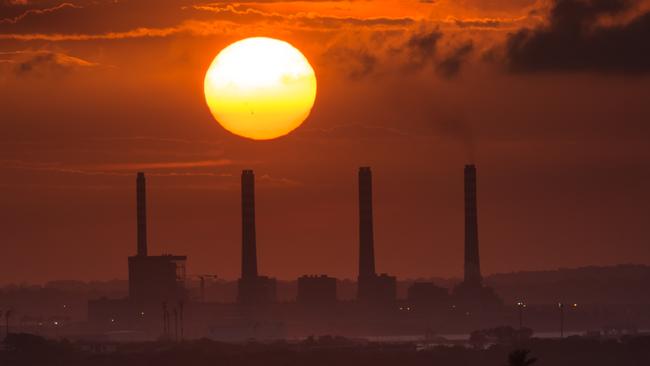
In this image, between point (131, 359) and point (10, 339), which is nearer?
point (131, 359)

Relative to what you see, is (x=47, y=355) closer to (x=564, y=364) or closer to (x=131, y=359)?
(x=131, y=359)

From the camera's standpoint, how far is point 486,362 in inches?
6068

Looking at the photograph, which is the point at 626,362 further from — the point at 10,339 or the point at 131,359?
the point at 10,339

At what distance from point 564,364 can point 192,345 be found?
118ft

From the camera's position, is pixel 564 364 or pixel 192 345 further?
pixel 192 345

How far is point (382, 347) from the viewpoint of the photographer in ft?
568

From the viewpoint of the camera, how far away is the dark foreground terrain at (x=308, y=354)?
5837 inches

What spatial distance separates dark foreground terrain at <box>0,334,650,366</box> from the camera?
5837 inches

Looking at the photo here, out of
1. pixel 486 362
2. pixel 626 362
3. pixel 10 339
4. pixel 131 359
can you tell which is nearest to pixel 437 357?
pixel 486 362

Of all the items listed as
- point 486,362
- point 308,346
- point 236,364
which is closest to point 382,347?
point 308,346

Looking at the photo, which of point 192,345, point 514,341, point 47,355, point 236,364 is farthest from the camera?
point 514,341

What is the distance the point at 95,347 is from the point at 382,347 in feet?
83.6

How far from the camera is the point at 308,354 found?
15600 cm

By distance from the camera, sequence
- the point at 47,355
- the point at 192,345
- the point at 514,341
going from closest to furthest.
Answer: the point at 47,355, the point at 192,345, the point at 514,341
